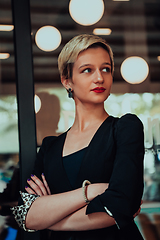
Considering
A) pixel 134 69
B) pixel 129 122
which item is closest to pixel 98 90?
pixel 129 122

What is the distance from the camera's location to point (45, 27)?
224cm

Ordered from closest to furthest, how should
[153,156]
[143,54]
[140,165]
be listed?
1. [140,165]
2. [153,156]
3. [143,54]

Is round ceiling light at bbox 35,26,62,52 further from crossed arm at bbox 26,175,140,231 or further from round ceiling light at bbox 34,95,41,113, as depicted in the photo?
crossed arm at bbox 26,175,140,231

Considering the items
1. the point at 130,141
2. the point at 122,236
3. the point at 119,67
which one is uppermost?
the point at 119,67

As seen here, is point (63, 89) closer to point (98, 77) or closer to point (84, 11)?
point (84, 11)

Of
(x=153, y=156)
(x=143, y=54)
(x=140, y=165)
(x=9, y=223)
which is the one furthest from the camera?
(x=143, y=54)

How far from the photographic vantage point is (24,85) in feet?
6.88

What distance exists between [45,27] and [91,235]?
159 cm

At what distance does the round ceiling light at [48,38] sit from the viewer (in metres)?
2.22

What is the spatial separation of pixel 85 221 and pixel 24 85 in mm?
1165

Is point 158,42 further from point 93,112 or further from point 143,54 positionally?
point 93,112

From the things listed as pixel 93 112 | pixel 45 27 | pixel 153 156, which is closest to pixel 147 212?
pixel 153 156

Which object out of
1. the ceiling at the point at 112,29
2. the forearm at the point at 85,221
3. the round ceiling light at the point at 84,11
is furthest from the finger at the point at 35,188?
the round ceiling light at the point at 84,11

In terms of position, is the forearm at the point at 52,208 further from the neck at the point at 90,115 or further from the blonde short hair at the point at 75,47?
the blonde short hair at the point at 75,47
